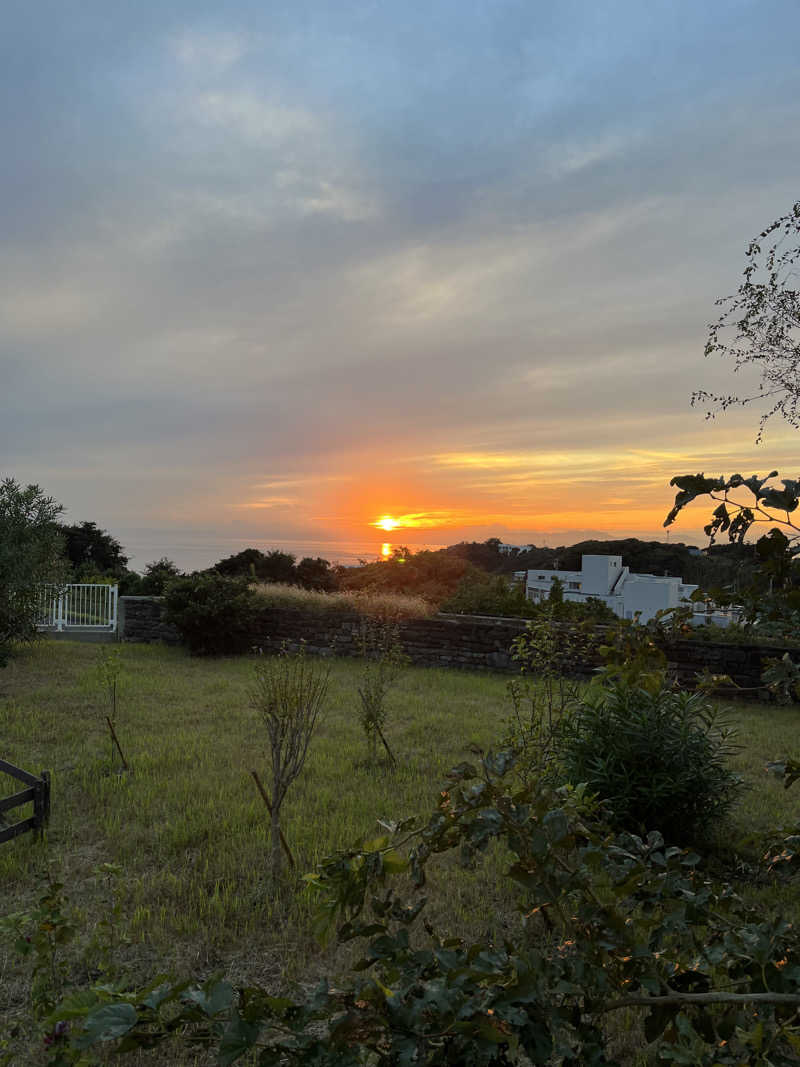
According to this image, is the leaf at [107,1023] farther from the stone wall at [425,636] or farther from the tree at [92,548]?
the tree at [92,548]

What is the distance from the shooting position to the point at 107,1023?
86cm

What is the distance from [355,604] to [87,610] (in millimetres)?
6735

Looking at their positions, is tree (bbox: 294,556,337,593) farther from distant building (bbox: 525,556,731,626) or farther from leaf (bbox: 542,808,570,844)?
leaf (bbox: 542,808,570,844)

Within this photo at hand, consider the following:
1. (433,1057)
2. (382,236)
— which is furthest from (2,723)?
(433,1057)

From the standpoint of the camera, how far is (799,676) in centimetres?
157

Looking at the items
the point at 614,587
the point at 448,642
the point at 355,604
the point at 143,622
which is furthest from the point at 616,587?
the point at 143,622

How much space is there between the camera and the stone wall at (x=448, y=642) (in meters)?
9.77

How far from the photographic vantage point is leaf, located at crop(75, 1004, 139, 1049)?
2.77 feet

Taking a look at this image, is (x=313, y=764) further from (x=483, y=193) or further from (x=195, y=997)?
(x=483, y=193)

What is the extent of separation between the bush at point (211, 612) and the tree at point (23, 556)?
220 cm

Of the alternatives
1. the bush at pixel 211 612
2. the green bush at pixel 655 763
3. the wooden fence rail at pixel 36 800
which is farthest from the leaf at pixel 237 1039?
the bush at pixel 211 612

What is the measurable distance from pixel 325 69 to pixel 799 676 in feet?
22.9

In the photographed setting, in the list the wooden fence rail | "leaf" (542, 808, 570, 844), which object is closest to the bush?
the wooden fence rail

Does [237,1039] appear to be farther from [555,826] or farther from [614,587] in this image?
[614,587]
